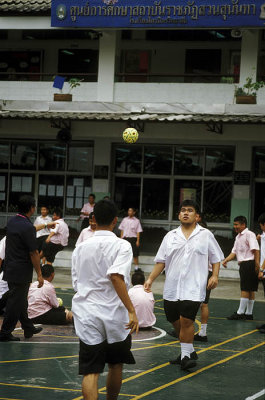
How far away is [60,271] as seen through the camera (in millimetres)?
20594

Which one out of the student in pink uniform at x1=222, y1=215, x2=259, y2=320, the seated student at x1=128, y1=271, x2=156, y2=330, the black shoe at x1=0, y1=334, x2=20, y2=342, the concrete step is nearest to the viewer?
→ the black shoe at x1=0, y1=334, x2=20, y2=342

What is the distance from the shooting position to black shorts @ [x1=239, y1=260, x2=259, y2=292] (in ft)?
44.0

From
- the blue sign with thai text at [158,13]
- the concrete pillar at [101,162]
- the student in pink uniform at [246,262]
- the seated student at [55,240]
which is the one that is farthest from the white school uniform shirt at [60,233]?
the blue sign with thai text at [158,13]

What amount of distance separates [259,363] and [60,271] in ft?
37.5

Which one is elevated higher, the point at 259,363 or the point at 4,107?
the point at 4,107

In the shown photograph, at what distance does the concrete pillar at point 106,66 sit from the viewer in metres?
22.6

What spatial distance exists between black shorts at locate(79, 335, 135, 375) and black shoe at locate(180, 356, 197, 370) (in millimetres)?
2435


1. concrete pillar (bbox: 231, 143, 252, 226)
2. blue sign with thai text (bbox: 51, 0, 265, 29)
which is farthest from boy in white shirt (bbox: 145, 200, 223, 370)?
blue sign with thai text (bbox: 51, 0, 265, 29)

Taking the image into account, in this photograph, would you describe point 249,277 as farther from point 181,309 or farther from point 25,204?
point 25,204

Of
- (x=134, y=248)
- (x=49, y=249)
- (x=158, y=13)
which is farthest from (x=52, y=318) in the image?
(x=158, y=13)

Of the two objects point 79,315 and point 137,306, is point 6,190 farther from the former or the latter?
point 79,315

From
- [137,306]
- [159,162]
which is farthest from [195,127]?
[137,306]

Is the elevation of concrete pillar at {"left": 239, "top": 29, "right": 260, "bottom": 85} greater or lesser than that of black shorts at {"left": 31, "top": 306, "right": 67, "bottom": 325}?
greater

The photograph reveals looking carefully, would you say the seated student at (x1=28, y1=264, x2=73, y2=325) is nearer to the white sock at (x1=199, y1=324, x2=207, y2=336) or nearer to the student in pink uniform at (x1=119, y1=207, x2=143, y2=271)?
the white sock at (x1=199, y1=324, x2=207, y2=336)
